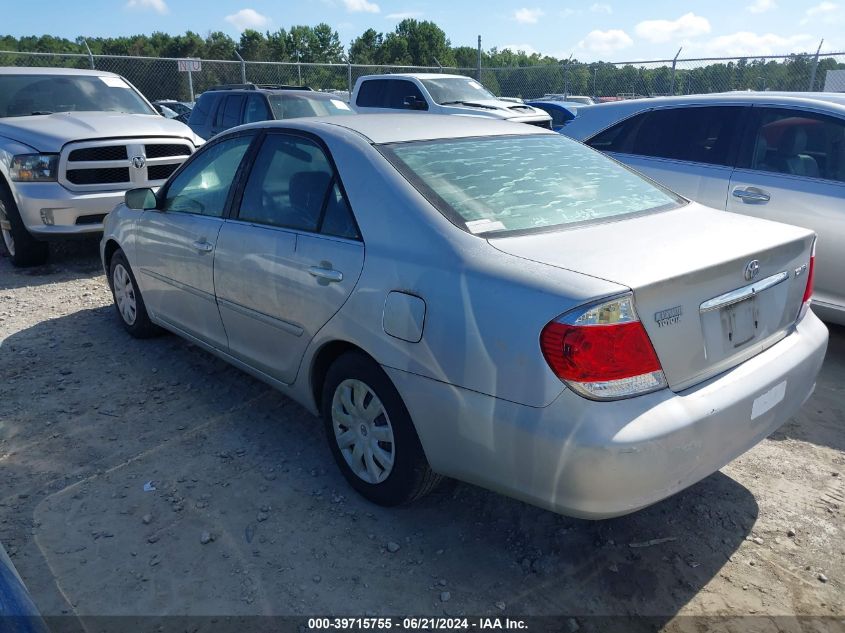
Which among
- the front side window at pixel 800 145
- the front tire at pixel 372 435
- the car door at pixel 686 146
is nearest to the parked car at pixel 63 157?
the car door at pixel 686 146

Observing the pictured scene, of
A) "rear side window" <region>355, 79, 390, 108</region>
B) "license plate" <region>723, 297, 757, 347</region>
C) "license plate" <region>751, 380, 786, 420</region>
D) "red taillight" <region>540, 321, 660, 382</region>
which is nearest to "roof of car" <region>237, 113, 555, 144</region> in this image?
"red taillight" <region>540, 321, 660, 382</region>

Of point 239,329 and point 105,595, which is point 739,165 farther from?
point 105,595

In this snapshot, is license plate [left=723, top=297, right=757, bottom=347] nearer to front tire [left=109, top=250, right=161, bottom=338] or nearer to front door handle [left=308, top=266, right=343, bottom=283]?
front door handle [left=308, top=266, right=343, bottom=283]

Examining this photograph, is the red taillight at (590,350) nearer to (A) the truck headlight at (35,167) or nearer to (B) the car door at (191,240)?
(B) the car door at (191,240)

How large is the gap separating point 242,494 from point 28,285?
4.68m

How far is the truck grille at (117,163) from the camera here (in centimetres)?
679

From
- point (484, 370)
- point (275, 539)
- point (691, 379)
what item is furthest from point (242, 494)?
point (691, 379)

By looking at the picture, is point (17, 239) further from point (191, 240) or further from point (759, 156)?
point (759, 156)

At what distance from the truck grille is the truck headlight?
0.30 feet

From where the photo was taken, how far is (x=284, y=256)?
10.8ft

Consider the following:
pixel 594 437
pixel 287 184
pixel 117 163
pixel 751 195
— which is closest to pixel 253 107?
pixel 117 163

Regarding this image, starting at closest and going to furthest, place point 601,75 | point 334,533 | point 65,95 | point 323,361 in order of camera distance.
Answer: point 334,533 → point 323,361 → point 65,95 → point 601,75

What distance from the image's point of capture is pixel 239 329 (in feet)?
12.3

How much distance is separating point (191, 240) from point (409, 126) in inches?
57.5
